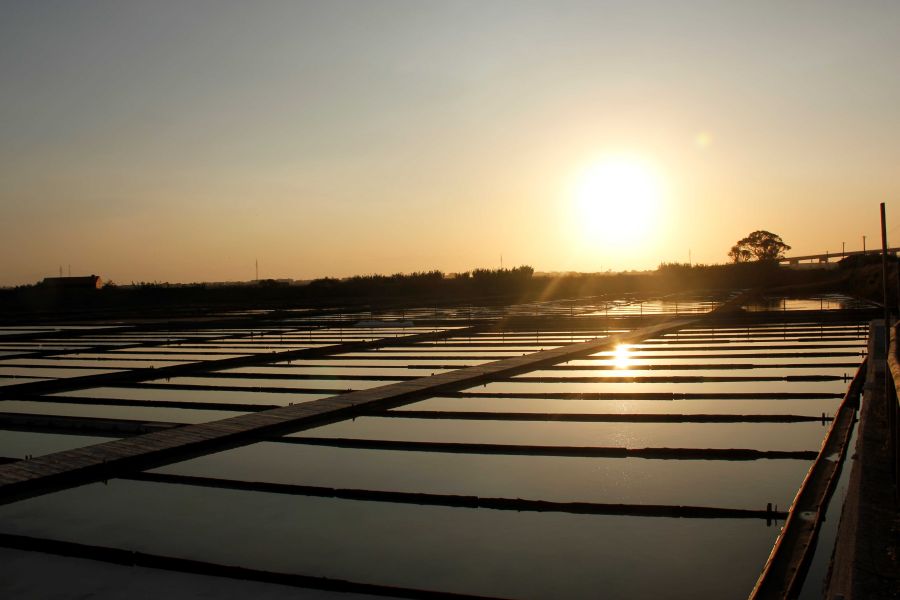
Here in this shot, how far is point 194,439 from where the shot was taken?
235 inches

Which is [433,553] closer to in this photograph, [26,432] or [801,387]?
[26,432]

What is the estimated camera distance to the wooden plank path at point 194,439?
490 centimetres

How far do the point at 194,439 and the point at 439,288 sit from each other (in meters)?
37.9

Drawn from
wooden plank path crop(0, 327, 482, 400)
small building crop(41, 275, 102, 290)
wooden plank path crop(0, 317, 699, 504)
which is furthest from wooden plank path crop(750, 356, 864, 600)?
small building crop(41, 275, 102, 290)

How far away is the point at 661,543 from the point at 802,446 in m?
2.50

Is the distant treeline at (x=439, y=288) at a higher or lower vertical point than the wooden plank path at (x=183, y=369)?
higher

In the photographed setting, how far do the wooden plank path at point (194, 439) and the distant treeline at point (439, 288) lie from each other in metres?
30.6

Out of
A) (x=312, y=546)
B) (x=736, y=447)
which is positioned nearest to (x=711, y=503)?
(x=736, y=447)

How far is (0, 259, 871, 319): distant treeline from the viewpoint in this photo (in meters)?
40.7

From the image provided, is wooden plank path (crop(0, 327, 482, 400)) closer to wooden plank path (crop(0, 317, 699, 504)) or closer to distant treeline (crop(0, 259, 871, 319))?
wooden plank path (crop(0, 317, 699, 504))

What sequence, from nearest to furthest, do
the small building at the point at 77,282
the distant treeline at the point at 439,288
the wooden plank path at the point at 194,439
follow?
1. the wooden plank path at the point at 194,439
2. the distant treeline at the point at 439,288
3. the small building at the point at 77,282

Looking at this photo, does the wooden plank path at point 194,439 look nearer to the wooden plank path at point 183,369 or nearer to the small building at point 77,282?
the wooden plank path at point 183,369

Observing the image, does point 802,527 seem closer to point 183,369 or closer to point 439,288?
point 183,369

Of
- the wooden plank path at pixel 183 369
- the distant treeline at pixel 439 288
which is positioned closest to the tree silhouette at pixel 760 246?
the distant treeline at pixel 439 288
